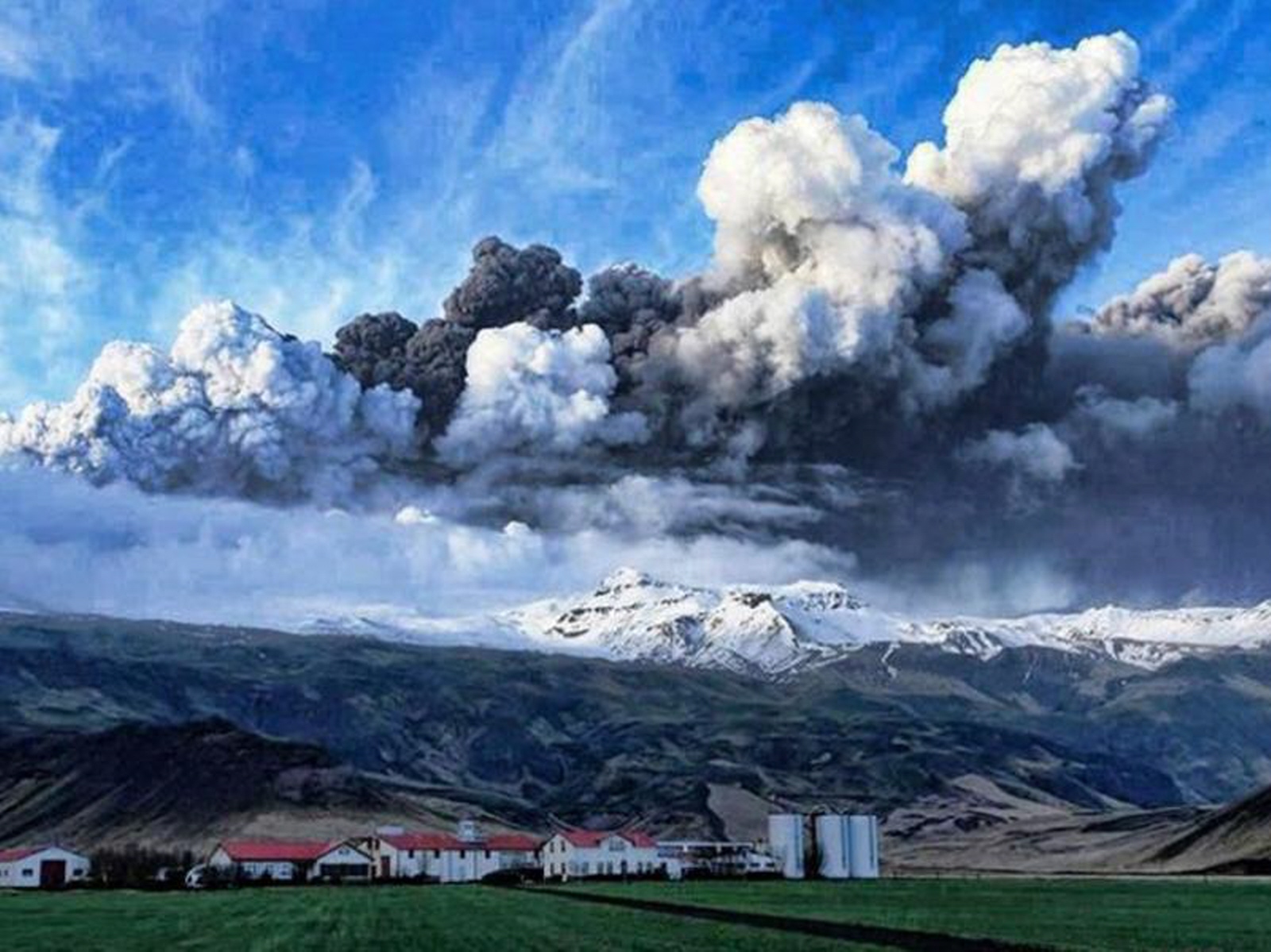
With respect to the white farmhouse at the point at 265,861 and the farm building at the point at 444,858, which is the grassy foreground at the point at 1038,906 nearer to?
the farm building at the point at 444,858

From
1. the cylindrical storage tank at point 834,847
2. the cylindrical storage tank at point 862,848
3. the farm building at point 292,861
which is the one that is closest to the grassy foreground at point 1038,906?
the cylindrical storage tank at point 834,847

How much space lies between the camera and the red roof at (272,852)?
148m

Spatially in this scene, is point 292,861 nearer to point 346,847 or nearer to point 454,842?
point 346,847

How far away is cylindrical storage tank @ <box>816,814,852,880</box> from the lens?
160 m

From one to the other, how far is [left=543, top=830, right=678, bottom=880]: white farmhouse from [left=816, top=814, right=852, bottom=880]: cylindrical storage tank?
16274 mm

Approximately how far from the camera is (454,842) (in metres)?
158

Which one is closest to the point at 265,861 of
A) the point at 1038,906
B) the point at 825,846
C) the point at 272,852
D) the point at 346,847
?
the point at 272,852

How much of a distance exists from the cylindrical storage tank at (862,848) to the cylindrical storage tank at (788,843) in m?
5.14

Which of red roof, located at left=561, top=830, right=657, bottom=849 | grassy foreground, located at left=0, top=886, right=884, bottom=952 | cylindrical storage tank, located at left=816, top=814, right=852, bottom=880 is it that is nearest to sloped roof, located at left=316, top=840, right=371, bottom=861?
red roof, located at left=561, top=830, right=657, bottom=849

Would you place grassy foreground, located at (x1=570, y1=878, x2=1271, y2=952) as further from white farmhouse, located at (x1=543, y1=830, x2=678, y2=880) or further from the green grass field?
white farmhouse, located at (x1=543, y1=830, x2=678, y2=880)

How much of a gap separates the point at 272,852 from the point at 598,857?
3146 centimetres

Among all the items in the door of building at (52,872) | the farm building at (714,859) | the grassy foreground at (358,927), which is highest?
the grassy foreground at (358,927)

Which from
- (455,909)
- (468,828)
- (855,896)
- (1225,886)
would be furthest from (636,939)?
(468,828)

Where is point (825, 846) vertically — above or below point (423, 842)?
below
